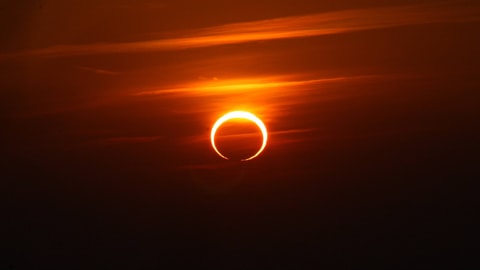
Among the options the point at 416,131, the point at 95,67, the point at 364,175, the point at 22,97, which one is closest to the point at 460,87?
the point at 416,131

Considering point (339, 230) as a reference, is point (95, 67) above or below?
below

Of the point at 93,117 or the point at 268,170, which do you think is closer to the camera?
the point at 93,117

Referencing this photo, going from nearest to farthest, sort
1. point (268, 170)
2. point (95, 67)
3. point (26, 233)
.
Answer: point (95, 67)
point (268, 170)
point (26, 233)

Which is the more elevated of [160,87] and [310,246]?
[310,246]

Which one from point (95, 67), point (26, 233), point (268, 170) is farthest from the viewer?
point (26, 233)

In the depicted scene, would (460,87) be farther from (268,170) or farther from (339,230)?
(339,230)

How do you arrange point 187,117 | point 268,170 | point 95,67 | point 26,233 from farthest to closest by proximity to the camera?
point 26,233 < point 268,170 < point 187,117 < point 95,67

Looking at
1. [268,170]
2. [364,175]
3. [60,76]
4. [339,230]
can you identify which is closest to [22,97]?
[60,76]

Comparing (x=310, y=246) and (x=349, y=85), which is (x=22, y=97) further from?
(x=310, y=246)

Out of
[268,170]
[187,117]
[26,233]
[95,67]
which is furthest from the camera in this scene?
[26,233]

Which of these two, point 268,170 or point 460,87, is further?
point 268,170
